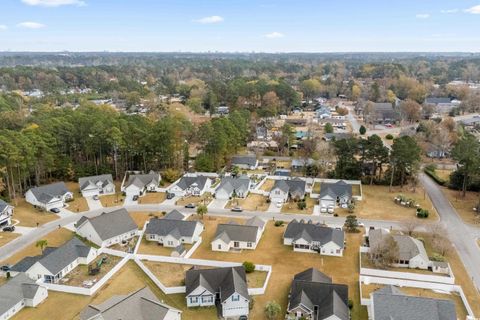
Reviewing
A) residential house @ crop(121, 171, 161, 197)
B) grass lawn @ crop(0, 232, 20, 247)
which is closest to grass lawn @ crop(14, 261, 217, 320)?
grass lawn @ crop(0, 232, 20, 247)

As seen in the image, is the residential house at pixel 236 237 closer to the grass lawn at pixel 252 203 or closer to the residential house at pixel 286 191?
the grass lawn at pixel 252 203

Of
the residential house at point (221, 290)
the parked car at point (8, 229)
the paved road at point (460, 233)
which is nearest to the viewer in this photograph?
the residential house at point (221, 290)

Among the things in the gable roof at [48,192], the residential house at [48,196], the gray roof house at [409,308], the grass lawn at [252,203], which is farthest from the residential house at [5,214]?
the gray roof house at [409,308]

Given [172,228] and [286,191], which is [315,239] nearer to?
[286,191]

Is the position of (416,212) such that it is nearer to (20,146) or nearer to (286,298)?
(286,298)

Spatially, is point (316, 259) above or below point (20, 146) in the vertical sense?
below

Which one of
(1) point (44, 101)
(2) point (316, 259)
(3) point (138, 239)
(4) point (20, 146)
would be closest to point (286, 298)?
(2) point (316, 259)
